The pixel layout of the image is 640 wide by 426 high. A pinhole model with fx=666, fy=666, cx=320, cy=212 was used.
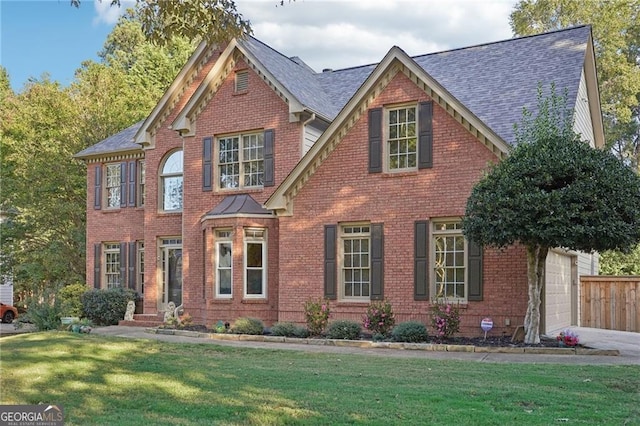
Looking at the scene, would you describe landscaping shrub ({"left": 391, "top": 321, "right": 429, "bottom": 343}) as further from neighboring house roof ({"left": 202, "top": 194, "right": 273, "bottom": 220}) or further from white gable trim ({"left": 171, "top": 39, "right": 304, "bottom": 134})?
white gable trim ({"left": 171, "top": 39, "right": 304, "bottom": 134})

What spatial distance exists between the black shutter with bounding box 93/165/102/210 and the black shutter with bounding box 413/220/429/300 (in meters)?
13.2

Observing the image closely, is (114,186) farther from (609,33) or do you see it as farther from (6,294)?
(609,33)

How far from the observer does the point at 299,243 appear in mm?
17953

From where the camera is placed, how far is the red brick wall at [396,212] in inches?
604

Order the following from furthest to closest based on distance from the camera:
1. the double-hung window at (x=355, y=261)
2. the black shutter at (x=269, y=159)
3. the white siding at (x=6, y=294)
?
the white siding at (x=6, y=294) < the black shutter at (x=269, y=159) < the double-hung window at (x=355, y=261)

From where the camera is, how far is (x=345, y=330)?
15461mm

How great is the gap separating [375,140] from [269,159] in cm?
386

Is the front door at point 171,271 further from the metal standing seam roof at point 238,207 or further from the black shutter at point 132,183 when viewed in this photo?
the metal standing seam roof at point 238,207

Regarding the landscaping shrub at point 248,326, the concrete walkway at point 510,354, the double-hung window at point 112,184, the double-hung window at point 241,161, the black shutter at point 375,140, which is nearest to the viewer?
the concrete walkway at point 510,354

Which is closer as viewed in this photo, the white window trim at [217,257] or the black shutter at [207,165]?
the white window trim at [217,257]

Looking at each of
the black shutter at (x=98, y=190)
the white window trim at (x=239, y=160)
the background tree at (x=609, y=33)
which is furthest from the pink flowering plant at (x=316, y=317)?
the background tree at (x=609, y=33)

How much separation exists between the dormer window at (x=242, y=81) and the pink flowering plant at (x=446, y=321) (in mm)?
9146

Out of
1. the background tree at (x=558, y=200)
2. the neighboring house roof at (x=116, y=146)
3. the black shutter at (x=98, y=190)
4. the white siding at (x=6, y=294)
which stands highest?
the neighboring house roof at (x=116, y=146)

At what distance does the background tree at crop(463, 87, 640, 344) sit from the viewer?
12.6 metres
